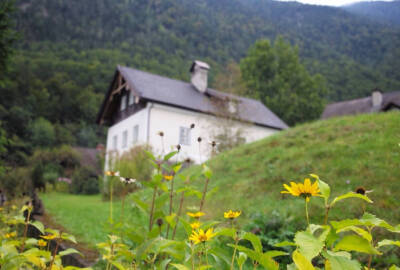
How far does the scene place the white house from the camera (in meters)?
16.2

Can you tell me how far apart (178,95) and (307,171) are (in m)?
13.1

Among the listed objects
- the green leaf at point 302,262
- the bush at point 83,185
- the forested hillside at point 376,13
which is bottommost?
the bush at point 83,185

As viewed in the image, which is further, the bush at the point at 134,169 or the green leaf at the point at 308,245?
the bush at the point at 134,169

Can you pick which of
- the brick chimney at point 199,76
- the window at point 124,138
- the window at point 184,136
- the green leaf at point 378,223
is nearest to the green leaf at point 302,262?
the green leaf at point 378,223

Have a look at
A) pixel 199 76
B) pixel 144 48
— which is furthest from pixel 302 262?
pixel 144 48

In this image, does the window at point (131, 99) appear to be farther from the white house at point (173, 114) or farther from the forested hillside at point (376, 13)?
the forested hillside at point (376, 13)

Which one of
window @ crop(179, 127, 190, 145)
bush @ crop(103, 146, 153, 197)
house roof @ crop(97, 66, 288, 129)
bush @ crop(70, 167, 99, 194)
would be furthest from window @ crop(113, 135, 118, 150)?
bush @ crop(103, 146, 153, 197)

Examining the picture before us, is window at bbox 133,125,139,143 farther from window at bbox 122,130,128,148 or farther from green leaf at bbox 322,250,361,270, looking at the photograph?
green leaf at bbox 322,250,361,270

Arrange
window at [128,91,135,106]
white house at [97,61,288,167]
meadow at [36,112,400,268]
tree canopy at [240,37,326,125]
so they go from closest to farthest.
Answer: meadow at [36,112,400,268] → white house at [97,61,288,167] → window at [128,91,135,106] → tree canopy at [240,37,326,125]

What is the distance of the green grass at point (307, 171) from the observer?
423 cm

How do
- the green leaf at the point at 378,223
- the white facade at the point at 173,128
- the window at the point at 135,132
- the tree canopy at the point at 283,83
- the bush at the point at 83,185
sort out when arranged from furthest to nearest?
the tree canopy at the point at 283,83
the window at the point at 135,132
the bush at the point at 83,185
the white facade at the point at 173,128
the green leaf at the point at 378,223

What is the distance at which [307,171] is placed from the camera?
531cm

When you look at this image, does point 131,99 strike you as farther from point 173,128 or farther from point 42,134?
point 42,134

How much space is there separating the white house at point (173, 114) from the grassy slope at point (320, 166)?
7.69 meters
